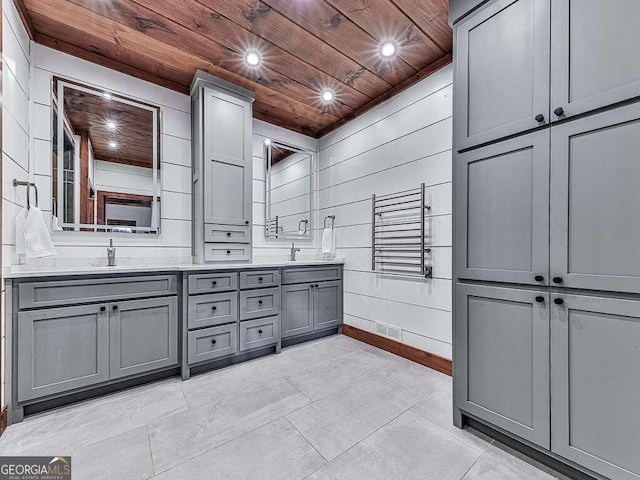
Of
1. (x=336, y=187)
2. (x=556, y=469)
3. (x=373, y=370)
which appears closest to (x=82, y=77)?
(x=336, y=187)

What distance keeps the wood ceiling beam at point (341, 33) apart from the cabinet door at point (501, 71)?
77cm

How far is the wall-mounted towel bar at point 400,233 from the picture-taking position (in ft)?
8.10

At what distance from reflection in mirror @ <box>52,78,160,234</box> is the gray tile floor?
135 centimetres

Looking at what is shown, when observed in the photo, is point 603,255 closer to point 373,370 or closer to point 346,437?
point 346,437

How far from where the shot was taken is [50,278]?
1.75 metres

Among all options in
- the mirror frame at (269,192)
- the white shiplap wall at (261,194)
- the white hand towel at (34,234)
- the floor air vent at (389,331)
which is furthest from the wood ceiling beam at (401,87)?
the white hand towel at (34,234)

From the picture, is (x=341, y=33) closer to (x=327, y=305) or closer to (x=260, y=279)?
(x=260, y=279)

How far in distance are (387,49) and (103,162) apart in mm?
2473

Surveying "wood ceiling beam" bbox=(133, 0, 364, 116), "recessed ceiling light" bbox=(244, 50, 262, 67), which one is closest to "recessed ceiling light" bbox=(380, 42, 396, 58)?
"wood ceiling beam" bbox=(133, 0, 364, 116)

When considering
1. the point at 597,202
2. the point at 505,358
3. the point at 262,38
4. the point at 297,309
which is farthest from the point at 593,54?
the point at 297,309

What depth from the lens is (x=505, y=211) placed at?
4.77ft

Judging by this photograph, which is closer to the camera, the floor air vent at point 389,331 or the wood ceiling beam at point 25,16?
the wood ceiling beam at point 25,16

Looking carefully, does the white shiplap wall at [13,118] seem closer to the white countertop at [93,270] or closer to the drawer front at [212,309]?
the white countertop at [93,270]

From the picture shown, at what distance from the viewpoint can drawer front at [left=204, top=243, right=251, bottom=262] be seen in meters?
2.57
